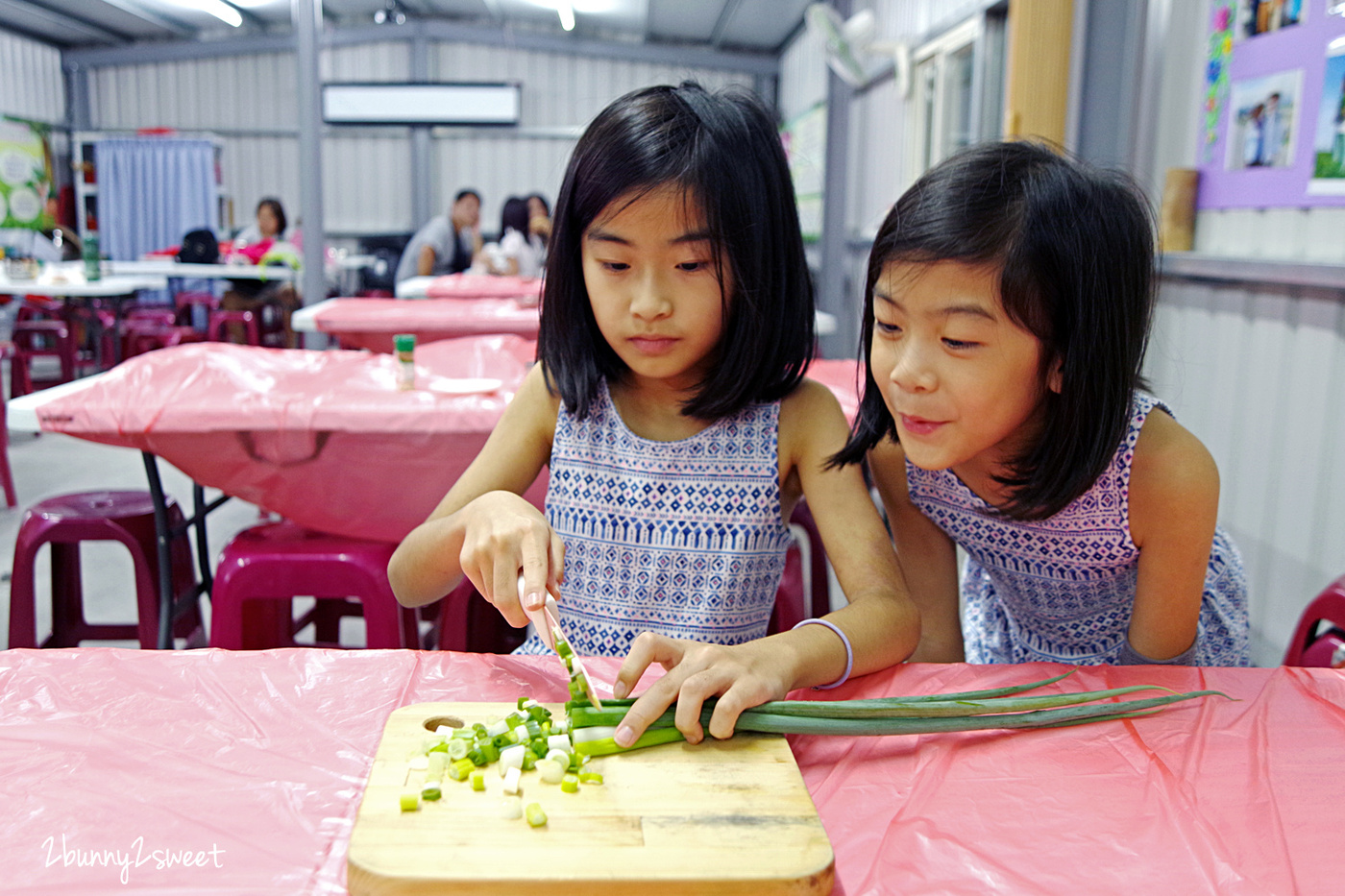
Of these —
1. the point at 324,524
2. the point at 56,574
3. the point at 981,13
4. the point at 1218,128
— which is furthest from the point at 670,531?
the point at 981,13

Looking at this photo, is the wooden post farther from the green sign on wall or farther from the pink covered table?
the green sign on wall

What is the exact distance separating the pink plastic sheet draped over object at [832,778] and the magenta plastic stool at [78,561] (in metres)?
1.29

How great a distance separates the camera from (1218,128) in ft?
8.02

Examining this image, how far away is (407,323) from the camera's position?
3.85m

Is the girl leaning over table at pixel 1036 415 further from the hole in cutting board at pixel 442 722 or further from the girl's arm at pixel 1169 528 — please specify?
the hole in cutting board at pixel 442 722

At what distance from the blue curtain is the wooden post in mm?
10655

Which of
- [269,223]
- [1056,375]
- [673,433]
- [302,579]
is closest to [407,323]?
[302,579]

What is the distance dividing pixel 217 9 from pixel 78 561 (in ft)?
33.1

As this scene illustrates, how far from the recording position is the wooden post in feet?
9.24

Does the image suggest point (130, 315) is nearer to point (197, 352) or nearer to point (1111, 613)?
point (197, 352)

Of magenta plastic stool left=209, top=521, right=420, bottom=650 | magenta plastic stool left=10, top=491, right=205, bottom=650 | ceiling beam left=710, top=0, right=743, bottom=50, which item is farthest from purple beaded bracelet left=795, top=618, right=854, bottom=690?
ceiling beam left=710, top=0, right=743, bottom=50

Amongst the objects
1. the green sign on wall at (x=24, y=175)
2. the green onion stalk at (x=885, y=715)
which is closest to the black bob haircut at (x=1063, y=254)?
the green onion stalk at (x=885, y=715)

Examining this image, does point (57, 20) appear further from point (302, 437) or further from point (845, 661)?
point (845, 661)

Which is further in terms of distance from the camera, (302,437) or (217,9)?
(217,9)
